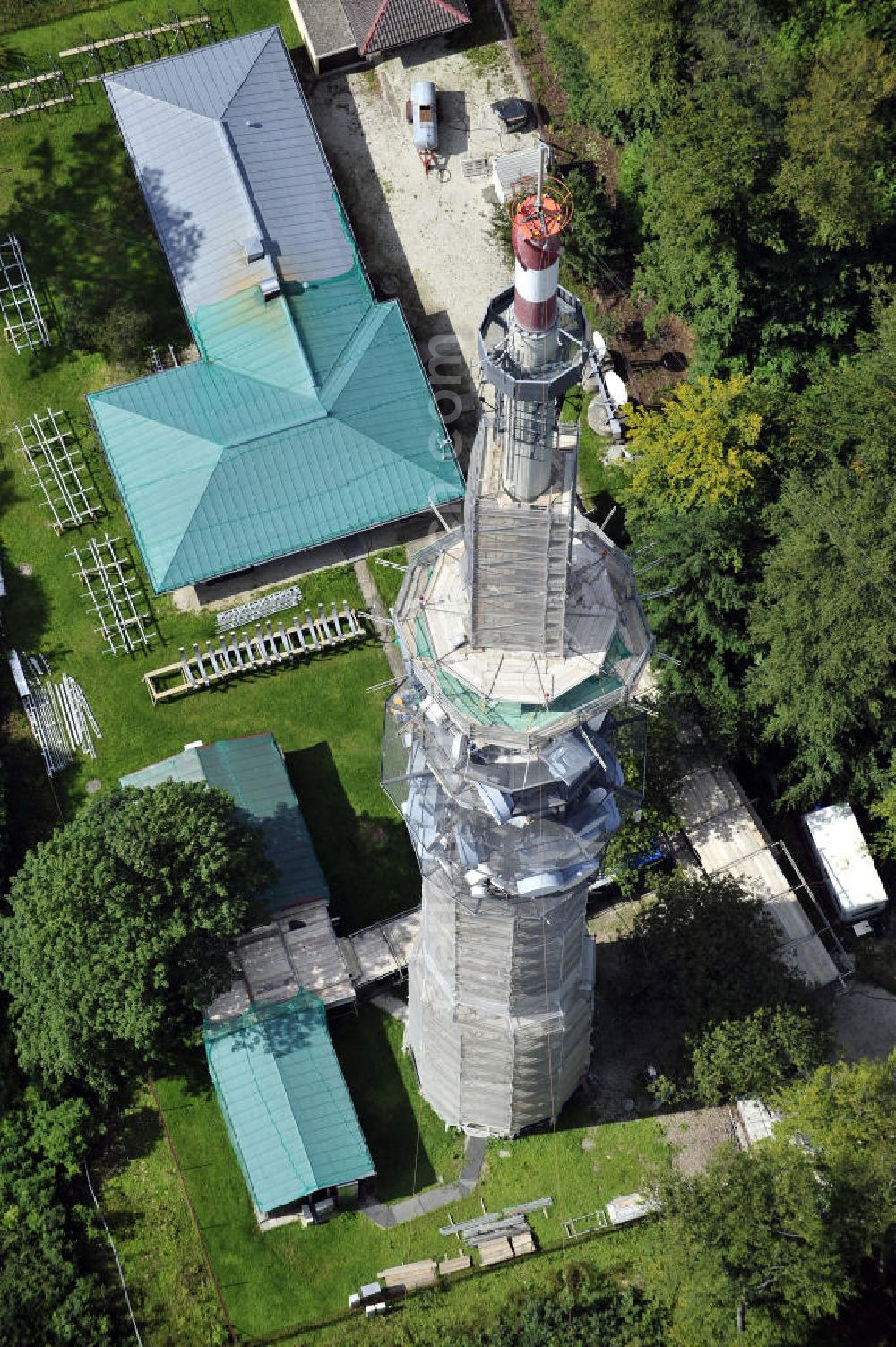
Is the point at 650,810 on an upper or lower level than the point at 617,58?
lower

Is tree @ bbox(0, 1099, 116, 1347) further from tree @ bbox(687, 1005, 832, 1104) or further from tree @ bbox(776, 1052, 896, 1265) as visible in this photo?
tree @ bbox(776, 1052, 896, 1265)

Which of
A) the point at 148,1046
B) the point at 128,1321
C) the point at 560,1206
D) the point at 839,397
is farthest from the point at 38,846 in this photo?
the point at 839,397

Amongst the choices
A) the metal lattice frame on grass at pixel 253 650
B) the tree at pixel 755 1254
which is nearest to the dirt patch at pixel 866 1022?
the tree at pixel 755 1254

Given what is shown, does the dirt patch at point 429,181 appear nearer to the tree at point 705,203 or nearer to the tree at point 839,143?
the tree at point 705,203

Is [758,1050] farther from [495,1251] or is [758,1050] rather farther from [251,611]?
[251,611]

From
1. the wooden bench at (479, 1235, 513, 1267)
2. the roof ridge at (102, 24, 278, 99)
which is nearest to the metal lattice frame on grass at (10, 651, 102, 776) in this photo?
the wooden bench at (479, 1235, 513, 1267)

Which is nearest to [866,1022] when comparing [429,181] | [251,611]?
[251,611]

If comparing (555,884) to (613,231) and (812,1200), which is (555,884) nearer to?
(812,1200)
